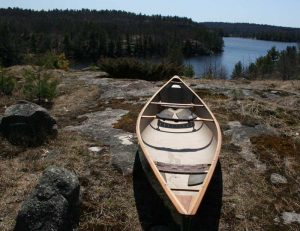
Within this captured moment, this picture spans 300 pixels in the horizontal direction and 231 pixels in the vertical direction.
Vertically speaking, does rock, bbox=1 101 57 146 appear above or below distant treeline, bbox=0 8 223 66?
above

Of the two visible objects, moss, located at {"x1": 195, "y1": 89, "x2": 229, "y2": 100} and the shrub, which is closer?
moss, located at {"x1": 195, "y1": 89, "x2": 229, "y2": 100}

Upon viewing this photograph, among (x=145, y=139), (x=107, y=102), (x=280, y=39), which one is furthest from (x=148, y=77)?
(x=280, y=39)

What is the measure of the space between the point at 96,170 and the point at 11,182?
1.20 metres

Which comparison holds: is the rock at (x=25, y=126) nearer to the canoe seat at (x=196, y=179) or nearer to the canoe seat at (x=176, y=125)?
the canoe seat at (x=176, y=125)

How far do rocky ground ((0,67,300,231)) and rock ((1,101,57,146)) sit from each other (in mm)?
166

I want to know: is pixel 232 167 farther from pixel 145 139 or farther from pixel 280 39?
pixel 280 39

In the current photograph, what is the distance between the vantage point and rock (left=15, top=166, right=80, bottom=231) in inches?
165

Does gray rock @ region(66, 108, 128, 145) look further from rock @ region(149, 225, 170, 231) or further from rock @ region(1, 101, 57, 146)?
rock @ region(149, 225, 170, 231)

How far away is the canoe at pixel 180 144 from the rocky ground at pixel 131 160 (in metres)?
0.40

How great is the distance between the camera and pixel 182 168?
5.25 m

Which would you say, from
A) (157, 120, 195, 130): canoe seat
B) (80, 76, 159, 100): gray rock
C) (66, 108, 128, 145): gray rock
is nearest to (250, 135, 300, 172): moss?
(157, 120, 195, 130): canoe seat

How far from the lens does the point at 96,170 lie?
228 inches

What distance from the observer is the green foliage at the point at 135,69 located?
45.5 ft

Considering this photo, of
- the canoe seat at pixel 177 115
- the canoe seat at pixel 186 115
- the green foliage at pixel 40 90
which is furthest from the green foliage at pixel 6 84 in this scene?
the canoe seat at pixel 186 115
